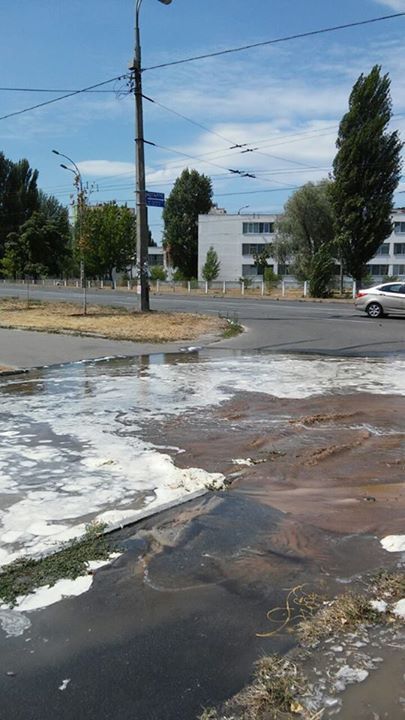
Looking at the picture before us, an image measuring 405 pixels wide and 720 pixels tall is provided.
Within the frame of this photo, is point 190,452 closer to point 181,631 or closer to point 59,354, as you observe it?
point 181,631

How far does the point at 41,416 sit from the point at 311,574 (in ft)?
16.0

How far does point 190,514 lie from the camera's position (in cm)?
439

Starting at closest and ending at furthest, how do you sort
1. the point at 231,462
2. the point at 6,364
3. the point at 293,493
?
1. the point at 293,493
2. the point at 231,462
3. the point at 6,364

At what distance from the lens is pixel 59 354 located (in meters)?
14.0

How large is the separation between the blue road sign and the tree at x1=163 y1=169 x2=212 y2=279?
60.3 m

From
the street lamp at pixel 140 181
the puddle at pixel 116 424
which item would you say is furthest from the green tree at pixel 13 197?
the puddle at pixel 116 424

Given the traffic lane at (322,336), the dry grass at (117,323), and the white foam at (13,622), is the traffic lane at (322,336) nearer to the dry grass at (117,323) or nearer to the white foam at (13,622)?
the dry grass at (117,323)

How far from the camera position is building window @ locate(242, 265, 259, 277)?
278 feet

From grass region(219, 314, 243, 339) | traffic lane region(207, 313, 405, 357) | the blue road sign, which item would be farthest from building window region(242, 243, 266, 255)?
grass region(219, 314, 243, 339)

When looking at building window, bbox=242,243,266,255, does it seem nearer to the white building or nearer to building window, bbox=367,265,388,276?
the white building

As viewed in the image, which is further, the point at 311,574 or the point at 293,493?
the point at 293,493

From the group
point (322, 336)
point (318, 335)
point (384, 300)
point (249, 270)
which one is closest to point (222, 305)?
point (384, 300)

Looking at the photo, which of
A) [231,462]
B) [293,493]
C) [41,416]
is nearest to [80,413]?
[41,416]

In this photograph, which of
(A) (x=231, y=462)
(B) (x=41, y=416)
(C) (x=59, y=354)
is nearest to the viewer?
(A) (x=231, y=462)
